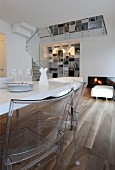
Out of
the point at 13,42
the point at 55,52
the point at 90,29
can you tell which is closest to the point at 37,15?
the point at 13,42

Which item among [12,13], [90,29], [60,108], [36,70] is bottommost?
[60,108]

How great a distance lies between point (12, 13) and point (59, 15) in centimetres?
148

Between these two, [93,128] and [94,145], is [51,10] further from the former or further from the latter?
[94,145]

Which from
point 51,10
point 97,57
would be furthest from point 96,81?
point 51,10

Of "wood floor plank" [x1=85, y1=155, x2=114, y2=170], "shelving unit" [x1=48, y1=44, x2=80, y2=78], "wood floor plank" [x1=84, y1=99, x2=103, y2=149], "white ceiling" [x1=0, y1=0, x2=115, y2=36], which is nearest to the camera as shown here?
"wood floor plank" [x1=85, y1=155, x2=114, y2=170]

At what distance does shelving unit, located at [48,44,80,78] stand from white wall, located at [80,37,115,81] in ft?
1.72

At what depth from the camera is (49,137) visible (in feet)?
3.48

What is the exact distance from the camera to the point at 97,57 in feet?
27.5

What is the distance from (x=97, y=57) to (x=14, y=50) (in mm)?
4959

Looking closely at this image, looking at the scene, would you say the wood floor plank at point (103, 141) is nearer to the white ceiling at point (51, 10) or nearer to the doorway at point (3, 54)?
the white ceiling at point (51, 10)

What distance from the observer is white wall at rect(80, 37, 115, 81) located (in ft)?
26.2

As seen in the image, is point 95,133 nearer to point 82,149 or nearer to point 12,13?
point 82,149

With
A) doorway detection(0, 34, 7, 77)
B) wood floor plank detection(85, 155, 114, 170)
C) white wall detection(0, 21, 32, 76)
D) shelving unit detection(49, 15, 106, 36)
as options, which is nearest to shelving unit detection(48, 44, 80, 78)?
shelving unit detection(49, 15, 106, 36)

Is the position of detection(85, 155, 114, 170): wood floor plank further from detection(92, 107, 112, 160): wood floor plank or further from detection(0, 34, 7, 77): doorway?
detection(0, 34, 7, 77): doorway
